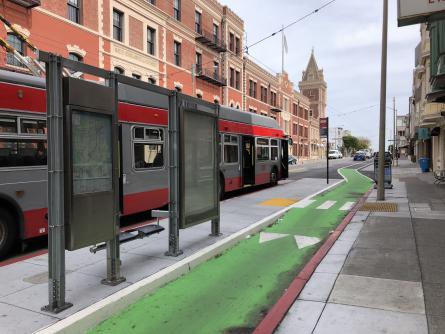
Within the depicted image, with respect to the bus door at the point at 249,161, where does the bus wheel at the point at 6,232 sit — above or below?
below

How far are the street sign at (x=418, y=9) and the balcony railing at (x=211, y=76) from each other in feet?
89.2

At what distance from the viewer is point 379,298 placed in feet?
17.1

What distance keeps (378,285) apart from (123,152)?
6354 mm

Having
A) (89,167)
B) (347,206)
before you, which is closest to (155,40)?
(347,206)

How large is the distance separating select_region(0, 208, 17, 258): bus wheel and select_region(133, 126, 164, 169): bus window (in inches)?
137

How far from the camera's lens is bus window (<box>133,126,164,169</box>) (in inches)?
406

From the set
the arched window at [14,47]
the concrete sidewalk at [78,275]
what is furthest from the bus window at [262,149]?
the arched window at [14,47]

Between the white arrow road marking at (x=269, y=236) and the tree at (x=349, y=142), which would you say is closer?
the white arrow road marking at (x=269, y=236)

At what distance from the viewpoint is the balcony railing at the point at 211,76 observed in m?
34.8

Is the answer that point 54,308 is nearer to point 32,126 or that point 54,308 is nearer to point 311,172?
point 32,126

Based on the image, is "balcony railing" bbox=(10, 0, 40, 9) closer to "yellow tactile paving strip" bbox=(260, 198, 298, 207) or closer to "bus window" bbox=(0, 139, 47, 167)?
"yellow tactile paving strip" bbox=(260, 198, 298, 207)

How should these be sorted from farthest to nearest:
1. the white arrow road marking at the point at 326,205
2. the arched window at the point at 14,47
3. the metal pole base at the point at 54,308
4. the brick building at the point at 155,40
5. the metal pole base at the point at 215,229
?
the brick building at the point at 155,40, the arched window at the point at 14,47, the white arrow road marking at the point at 326,205, the metal pole base at the point at 215,229, the metal pole base at the point at 54,308

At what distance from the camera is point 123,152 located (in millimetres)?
9883

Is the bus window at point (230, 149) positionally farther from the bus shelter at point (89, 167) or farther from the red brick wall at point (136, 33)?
the red brick wall at point (136, 33)
